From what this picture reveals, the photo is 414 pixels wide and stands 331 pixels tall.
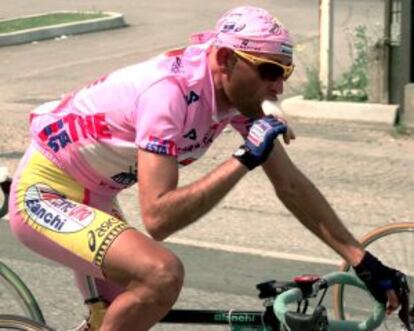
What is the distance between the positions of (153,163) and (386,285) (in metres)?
0.83

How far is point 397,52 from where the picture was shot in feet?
36.3

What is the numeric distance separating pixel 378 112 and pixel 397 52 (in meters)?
0.75

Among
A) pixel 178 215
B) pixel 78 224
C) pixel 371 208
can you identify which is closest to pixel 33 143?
pixel 78 224

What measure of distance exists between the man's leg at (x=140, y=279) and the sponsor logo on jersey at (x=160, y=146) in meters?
0.29

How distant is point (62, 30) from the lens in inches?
766

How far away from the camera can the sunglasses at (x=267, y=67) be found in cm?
314

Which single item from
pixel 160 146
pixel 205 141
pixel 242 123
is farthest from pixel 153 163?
pixel 242 123

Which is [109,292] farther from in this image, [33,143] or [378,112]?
[378,112]

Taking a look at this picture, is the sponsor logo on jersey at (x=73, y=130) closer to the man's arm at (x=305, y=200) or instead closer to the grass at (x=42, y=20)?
the man's arm at (x=305, y=200)

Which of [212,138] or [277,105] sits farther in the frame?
[212,138]


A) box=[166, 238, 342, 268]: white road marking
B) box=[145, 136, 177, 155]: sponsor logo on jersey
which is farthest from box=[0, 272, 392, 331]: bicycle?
box=[166, 238, 342, 268]: white road marking

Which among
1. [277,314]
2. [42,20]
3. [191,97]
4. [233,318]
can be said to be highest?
[191,97]

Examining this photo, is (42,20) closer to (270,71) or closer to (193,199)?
(270,71)

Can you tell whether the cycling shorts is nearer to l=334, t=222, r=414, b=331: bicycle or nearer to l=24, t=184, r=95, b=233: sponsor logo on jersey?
l=24, t=184, r=95, b=233: sponsor logo on jersey
